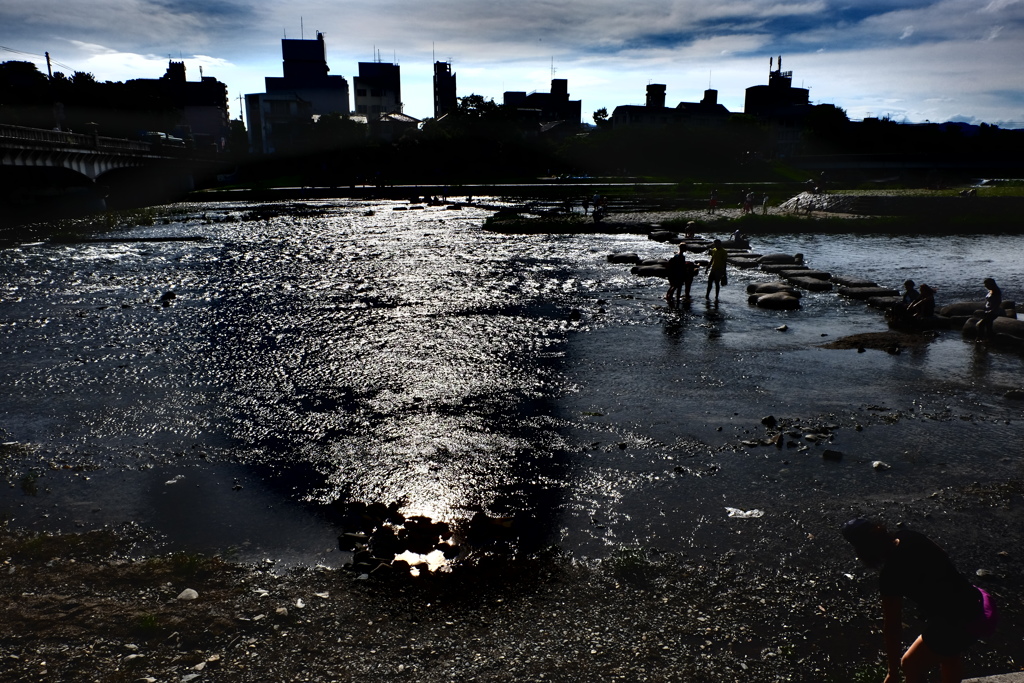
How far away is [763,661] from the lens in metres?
6.88

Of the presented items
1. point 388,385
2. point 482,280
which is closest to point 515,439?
point 388,385

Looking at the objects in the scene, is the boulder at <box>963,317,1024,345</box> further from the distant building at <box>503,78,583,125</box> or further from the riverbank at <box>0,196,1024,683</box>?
the distant building at <box>503,78,583,125</box>

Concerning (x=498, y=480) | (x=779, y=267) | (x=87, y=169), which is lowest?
(x=498, y=480)

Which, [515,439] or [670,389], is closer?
[515,439]

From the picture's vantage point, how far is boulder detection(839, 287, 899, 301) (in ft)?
81.7

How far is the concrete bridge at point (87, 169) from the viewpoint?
56688mm

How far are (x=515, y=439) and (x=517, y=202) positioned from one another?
6914cm

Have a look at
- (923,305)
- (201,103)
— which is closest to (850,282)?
(923,305)

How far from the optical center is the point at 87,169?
227ft

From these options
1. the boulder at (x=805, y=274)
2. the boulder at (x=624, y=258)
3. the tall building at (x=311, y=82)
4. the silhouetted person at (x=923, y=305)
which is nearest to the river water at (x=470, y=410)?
the silhouetted person at (x=923, y=305)

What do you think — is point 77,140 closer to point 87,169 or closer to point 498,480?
point 87,169

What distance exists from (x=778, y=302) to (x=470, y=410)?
47.2 ft

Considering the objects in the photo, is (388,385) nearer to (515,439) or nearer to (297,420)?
(297,420)

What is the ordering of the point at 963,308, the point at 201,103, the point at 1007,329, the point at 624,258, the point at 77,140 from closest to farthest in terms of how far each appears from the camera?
the point at 1007,329 < the point at 963,308 < the point at 624,258 < the point at 77,140 < the point at 201,103
